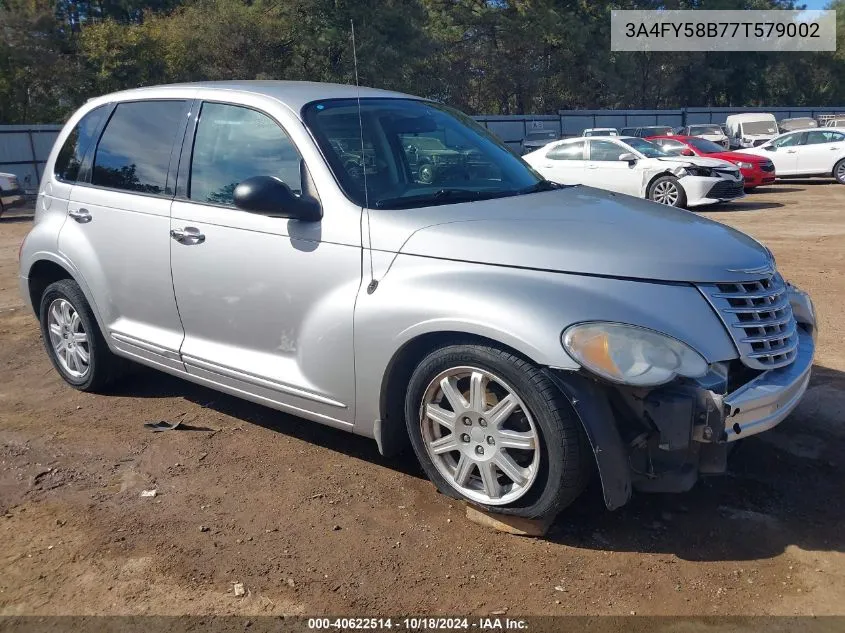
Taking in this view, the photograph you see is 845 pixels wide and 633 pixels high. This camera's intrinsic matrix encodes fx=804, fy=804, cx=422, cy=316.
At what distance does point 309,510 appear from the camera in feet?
12.1

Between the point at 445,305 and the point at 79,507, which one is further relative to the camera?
the point at 79,507

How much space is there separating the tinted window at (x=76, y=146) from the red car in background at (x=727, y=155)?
15.2 meters

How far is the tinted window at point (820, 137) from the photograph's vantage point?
2122 centimetres

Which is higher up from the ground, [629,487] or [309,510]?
[629,487]

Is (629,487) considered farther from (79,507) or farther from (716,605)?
(79,507)

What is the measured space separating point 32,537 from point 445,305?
6.84 feet

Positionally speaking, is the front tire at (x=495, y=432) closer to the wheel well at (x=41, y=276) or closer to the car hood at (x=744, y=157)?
the wheel well at (x=41, y=276)

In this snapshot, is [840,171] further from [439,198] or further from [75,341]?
[75,341]

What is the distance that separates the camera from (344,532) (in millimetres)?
3490

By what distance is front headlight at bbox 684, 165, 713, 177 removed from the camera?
1567cm

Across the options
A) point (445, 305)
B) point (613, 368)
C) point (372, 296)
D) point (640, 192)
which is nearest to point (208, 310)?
point (372, 296)

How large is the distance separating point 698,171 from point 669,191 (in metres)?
0.70

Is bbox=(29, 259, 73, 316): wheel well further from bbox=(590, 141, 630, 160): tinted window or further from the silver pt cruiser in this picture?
bbox=(590, 141, 630, 160): tinted window

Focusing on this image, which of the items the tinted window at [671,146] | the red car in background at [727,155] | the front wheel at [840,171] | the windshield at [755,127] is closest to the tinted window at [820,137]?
the front wheel at [840,171]
